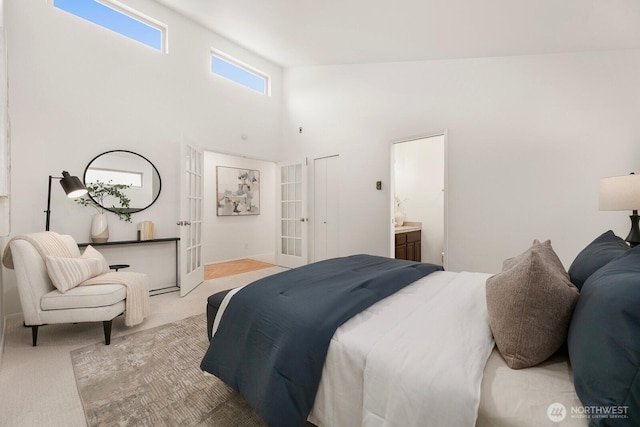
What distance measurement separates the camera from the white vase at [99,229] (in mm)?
3162

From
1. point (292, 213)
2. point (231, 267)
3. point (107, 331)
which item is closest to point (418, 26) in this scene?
point (292, 213)

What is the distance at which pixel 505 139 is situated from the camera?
3.14 metres

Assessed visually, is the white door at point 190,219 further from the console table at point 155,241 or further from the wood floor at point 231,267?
the wood floor at point 231,267

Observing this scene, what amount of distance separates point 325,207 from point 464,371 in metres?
3.99

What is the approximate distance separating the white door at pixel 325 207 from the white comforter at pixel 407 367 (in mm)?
3289

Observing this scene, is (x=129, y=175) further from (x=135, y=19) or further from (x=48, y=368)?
(x=48, y=368)

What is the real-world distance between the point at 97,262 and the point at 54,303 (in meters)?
0.47

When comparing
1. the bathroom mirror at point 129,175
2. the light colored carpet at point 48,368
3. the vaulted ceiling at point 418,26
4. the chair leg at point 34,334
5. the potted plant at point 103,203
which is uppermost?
the vaulted ceiling at point 418,26

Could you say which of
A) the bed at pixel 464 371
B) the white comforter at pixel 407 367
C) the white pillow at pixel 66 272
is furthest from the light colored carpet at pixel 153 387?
the white comforter at pixel 407 367

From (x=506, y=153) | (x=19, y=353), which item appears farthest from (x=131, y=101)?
(x=506, y=153)

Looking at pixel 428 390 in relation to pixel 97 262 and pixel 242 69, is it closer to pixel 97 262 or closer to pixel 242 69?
pixel 97 262

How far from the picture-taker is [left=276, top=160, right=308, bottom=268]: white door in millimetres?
4984

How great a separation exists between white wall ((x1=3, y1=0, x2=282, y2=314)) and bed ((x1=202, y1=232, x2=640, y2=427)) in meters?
3.11

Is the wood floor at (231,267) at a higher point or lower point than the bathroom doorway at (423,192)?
lower
